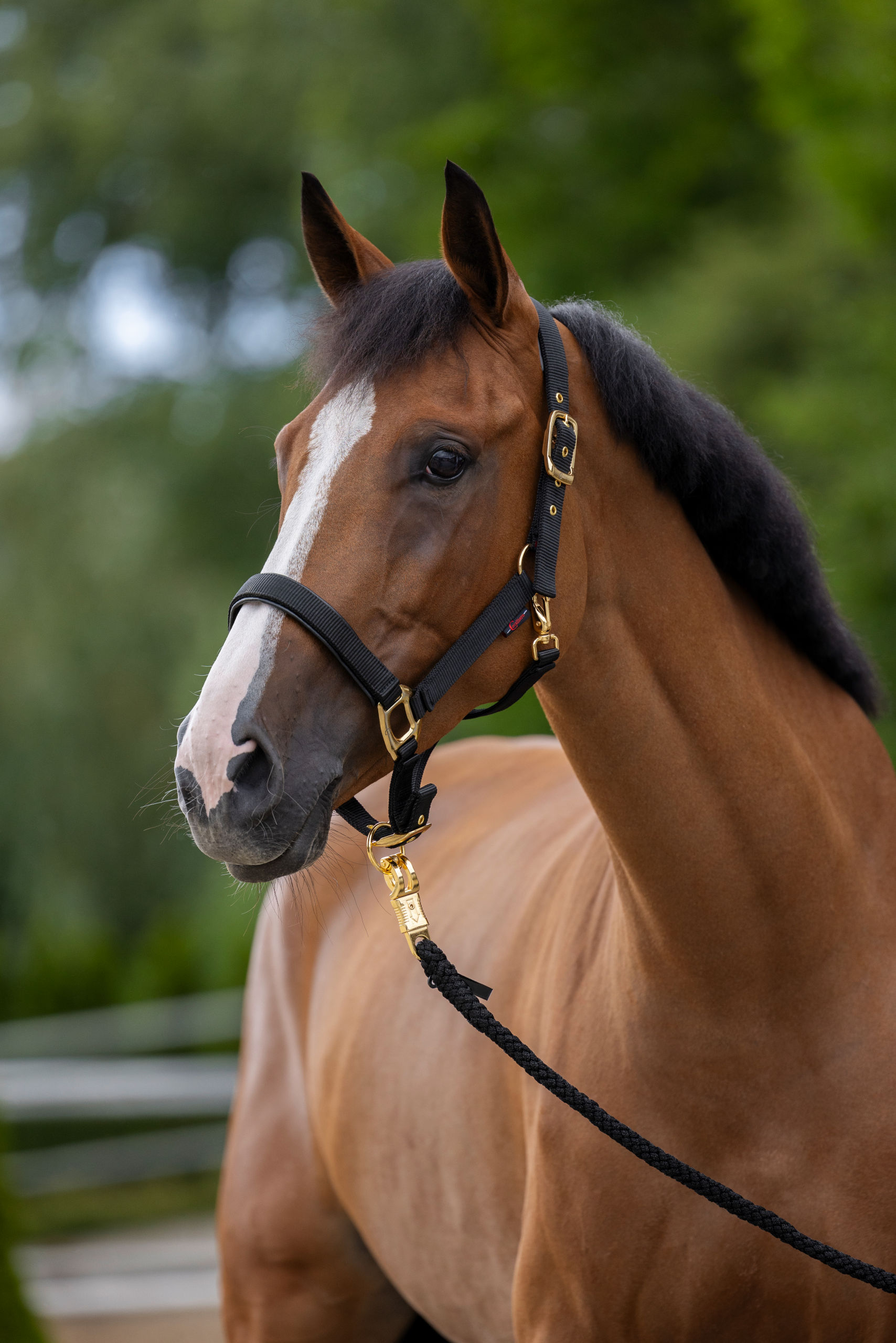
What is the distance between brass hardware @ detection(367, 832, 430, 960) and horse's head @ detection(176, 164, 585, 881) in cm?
16

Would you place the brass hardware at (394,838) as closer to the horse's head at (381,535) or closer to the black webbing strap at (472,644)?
the horse's head at (381,535)

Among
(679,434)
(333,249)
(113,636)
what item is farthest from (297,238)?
(679,434)

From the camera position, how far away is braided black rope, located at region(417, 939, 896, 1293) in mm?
1778

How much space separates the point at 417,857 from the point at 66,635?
12666mm

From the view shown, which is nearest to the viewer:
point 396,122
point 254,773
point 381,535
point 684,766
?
point 254,773

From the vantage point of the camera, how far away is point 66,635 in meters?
15.2

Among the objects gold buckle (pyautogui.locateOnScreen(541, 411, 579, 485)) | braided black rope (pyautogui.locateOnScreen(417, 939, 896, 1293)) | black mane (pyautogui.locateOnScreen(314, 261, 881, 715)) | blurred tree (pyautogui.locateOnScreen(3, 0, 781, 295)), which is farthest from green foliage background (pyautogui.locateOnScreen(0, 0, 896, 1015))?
gold buckle (pyautogui.locateOnScreen(541, 411, 579, 485))

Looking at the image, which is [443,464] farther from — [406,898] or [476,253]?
[406,898]

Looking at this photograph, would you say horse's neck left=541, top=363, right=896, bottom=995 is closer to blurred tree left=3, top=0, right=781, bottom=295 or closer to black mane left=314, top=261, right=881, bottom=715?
black mane left=314, top=261, right=881, bottom=715

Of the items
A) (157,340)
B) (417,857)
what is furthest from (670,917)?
(157,340)

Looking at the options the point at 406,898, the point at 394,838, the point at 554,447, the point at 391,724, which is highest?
the point at 554,447

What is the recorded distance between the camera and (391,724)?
69.4 inches

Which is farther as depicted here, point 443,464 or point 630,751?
point 630,751

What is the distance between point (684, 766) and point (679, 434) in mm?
545
